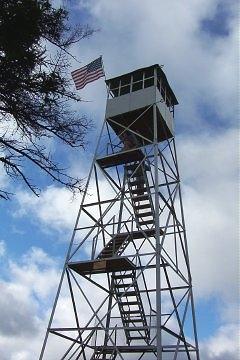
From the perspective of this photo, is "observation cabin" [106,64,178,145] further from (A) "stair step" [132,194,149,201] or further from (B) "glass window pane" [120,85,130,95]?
(A) "stair step" [132,194,149,201]

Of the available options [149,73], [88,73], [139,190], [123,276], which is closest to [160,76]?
[149,73]

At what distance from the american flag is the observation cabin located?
1.53 metres

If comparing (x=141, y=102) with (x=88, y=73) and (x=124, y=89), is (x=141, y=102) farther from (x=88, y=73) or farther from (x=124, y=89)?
(x=88, y=73)

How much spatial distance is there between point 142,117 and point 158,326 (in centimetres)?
906

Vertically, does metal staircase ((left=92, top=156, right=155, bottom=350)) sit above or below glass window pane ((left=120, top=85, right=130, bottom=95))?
below

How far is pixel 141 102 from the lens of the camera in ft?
59.9

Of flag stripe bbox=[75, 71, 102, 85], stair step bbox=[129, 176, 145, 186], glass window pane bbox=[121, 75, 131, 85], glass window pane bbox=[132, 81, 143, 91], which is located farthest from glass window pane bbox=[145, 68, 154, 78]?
stair step bbox=[129, 176, 145, 186]

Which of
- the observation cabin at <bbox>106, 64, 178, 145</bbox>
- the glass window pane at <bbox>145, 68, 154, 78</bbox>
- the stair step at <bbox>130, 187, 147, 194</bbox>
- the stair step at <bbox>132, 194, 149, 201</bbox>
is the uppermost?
the glass window pane at <bbox>145, 68, 154, 78</bbox>

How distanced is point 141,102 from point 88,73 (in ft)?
8.03

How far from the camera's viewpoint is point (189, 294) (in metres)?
15.5

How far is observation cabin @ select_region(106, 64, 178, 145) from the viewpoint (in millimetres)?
18281

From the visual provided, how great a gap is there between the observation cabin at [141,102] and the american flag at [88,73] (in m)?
1.53

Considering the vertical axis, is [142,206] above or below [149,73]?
below


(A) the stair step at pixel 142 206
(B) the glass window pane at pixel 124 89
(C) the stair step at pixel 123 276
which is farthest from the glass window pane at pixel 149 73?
(C) the stair step at pixel 123 276
